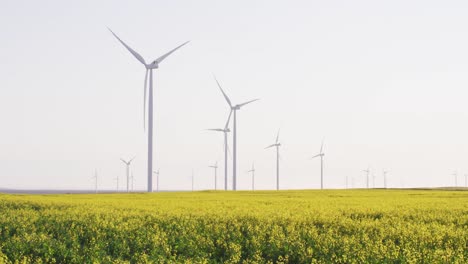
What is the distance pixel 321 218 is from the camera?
25500 mm

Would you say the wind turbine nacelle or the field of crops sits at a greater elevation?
the wind turbine nacelle

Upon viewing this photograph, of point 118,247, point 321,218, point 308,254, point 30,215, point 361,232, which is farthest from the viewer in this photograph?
point 30,215

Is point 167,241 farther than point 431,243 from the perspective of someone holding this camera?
Yes

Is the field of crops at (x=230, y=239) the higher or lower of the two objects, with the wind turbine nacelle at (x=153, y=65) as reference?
lower

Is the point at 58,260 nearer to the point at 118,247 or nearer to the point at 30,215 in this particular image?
the point at 118,247

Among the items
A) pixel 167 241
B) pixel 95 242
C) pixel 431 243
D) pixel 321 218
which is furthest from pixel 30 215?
pixel 431 243

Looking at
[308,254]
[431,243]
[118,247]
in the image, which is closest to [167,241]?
[118,247]

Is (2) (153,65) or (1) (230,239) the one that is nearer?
(1) (230,239)

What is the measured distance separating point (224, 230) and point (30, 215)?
1253 cm

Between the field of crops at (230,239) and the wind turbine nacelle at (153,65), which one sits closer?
the field of crops at (230,239)

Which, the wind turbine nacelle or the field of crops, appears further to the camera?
the wind turbine nacelle

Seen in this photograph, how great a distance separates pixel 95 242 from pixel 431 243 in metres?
11.2

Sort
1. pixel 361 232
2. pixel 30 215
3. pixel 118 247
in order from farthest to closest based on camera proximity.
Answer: pixel 30 215
pixel 361 232
pixel 118 247

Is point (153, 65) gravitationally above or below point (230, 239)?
above
